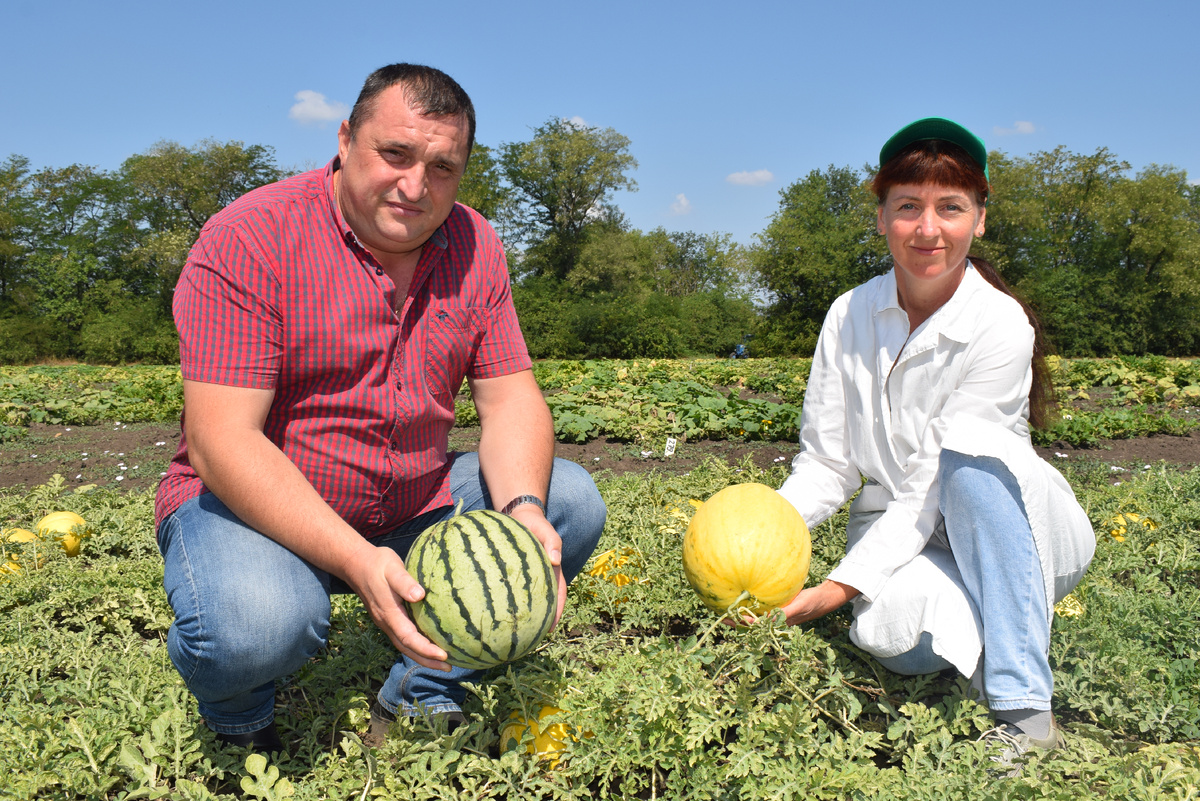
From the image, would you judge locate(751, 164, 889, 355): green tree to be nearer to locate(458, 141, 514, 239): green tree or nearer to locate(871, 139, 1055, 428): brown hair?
locate(458, 141, 514, 239): green tree

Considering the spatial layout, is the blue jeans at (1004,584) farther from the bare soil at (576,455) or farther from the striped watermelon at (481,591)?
the bare soil at (576,455)

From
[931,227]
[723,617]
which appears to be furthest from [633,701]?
[931,227]

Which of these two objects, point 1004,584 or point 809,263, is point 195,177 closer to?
point 809,263

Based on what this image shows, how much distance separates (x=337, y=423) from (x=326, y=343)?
0.25m

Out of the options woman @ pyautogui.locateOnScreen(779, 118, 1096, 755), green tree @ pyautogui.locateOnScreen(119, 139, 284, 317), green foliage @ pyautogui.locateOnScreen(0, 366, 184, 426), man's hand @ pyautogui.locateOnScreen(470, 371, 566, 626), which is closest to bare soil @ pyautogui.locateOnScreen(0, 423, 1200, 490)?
green foliage @ pyautogui.locateOnScreen(0, 366, 184, 426)

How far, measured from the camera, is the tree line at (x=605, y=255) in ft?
107

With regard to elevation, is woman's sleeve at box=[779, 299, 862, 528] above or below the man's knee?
above

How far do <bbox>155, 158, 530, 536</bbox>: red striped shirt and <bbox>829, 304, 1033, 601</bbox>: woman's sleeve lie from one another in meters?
1.53

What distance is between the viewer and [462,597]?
180cm

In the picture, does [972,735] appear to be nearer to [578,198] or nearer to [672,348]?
[672,348]

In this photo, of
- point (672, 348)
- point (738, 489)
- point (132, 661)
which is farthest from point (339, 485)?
point (672, 348)

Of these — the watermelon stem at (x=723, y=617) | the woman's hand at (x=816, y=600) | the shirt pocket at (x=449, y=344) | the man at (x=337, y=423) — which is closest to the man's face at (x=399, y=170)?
the man at (x=337, y=423)

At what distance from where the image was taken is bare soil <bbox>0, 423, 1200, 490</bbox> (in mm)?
A: 6859

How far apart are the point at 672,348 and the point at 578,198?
14594mm
